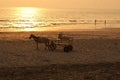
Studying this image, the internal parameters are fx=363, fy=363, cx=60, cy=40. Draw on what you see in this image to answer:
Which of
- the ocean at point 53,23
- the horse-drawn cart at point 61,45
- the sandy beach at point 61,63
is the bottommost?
the sandy beach at point 61,63

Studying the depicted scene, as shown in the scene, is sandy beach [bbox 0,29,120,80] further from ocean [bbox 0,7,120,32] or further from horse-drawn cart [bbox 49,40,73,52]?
ocean [bbox 0,7,120,32]

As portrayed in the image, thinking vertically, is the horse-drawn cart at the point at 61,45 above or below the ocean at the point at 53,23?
below

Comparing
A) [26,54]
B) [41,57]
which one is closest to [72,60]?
[41,57]

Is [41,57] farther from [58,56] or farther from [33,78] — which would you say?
[33,78]

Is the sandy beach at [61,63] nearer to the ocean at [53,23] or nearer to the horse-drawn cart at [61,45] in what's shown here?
the horse-drawn cart at [61,45]

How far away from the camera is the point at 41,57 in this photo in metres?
18.6

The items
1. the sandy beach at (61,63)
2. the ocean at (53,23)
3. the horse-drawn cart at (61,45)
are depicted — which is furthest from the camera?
the ocean at (53,23)

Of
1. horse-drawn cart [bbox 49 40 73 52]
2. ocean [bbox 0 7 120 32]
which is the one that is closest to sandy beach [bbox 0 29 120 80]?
horse-drawn cart [bbox 49 40 73 52]

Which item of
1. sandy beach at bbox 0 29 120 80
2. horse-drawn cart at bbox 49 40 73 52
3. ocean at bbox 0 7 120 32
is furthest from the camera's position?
ocean at bbox 0 7 120 32

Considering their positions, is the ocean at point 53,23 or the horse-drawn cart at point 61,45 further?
the ocean at point 53,23

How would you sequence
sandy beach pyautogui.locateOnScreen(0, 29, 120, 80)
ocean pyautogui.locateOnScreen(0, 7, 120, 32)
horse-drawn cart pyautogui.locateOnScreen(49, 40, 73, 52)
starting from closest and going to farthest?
sandy beach pyautogui.locateOnScreen(0, 29, 120, 80) → horse-drawn cart pyautogui.locateOnScreen(49, 40, 73, 52) → ocean pyautogui.locateOnScreen(0, 7, 120, 32)

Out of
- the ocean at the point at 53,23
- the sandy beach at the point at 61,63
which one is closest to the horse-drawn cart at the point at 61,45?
the sandy beach at the point at 61,63

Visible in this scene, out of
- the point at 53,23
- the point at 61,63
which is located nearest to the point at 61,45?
the point at 61,63

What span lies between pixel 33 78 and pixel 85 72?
7.50 ft
